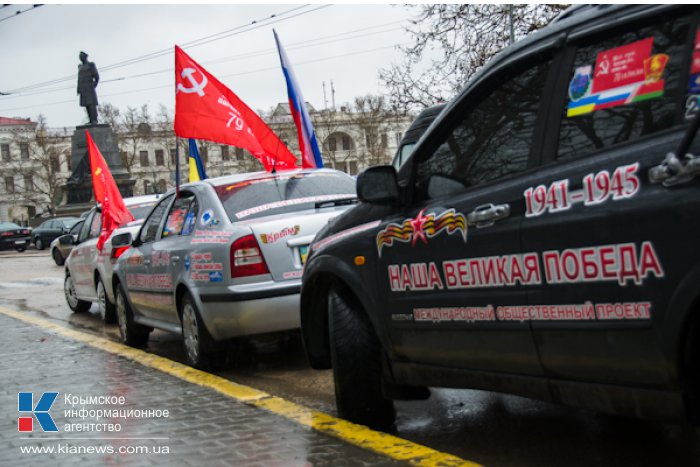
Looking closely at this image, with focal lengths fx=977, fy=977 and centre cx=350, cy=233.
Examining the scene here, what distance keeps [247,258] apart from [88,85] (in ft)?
114

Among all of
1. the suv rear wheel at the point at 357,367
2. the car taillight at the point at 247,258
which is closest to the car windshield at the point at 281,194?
the car taillight at the point at 247,258

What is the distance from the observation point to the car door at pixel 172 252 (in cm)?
812

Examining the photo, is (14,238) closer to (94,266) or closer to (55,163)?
(94,266)

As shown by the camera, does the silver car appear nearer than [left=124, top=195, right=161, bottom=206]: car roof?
Yes

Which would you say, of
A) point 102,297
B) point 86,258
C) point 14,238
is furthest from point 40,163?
point 102,297

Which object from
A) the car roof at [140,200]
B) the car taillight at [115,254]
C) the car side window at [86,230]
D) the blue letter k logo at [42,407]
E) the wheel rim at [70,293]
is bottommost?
the blue letter k logo at [42,407]

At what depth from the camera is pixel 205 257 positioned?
7551mm

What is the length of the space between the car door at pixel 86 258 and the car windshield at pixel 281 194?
4705 millimetres

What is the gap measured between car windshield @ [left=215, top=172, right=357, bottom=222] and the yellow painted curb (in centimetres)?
131

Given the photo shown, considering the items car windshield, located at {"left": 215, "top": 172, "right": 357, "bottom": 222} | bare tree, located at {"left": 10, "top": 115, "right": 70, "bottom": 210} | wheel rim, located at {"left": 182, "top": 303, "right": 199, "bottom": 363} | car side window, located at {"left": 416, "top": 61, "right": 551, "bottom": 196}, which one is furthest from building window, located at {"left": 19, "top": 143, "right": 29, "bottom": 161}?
car side window, located at {"left": 416, "top": 61, "right": 551, "bottom": 196}

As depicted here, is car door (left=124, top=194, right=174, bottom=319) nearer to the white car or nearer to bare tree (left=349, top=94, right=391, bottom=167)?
the white car

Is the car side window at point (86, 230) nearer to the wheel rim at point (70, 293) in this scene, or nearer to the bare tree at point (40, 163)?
the wheel rim at point (70, 293)

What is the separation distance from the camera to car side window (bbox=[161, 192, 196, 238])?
8438mm

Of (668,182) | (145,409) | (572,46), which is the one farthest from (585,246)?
(145,409)
